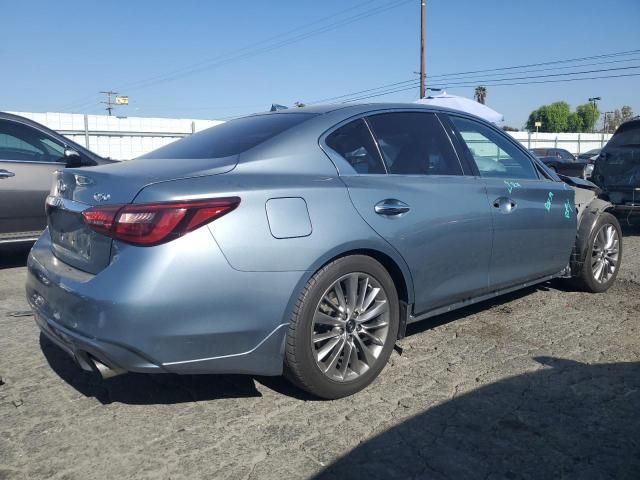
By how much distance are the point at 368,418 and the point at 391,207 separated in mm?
1122

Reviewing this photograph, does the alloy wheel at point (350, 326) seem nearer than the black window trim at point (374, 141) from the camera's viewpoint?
Yes

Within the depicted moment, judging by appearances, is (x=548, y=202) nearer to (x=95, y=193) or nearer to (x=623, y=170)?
(x=95, y=193)

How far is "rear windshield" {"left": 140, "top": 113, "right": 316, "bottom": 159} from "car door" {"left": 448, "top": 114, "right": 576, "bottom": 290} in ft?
4.09

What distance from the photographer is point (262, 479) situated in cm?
237

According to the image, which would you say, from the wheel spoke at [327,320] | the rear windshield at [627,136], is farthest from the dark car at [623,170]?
the wheel spoke at [327,320]

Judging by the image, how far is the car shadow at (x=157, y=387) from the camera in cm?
312

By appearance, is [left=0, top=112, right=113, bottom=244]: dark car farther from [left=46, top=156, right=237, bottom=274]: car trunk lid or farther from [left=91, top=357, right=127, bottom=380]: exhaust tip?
[left=91, top=357, right=127, bottom=380]: exhaust tip

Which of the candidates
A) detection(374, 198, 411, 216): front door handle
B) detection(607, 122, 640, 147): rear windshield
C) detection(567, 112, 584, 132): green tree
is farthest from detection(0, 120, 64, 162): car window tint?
detection(567, 112, 584, 132): green tree

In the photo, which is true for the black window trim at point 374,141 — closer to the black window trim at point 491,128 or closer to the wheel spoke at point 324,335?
the black window trim at point 491,128

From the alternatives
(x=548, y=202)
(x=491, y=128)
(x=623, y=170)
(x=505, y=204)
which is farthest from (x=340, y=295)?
(x=623, y=170)

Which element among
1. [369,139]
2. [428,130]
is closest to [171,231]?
[369,139]

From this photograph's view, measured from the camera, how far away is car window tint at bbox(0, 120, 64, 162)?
611cm

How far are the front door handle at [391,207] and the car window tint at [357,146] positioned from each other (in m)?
0.21

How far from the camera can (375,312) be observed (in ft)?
10.4
